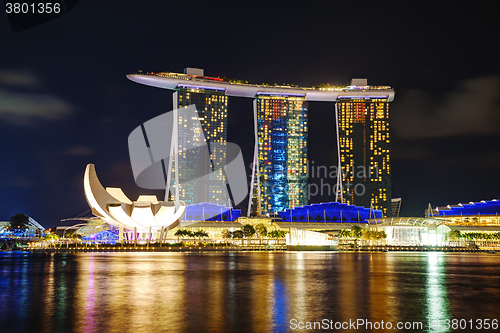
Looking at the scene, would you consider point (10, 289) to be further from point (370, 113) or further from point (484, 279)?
point (370, 113)

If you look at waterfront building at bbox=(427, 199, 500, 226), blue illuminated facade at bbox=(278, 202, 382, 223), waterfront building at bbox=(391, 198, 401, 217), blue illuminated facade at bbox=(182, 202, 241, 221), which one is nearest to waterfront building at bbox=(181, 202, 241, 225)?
blue illuminated facade at bbox=(182, 202, 241, 221)

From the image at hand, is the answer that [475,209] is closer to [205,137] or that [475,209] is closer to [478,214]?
[478,214]

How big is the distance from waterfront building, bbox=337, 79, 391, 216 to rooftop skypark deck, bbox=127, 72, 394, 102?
2.17 meters

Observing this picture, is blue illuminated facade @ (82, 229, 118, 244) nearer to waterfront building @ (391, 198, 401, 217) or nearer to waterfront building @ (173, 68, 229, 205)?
waterfront building @ (173, 68, 229, 205)

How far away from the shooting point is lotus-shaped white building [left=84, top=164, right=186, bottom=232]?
288 ft

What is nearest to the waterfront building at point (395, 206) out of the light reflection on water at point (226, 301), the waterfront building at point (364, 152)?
the waterfront building at point (364, 152)

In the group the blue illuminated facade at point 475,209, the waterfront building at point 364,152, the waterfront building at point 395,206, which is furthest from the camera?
the waterfront building at point 364,152

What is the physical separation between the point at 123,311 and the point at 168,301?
285 centimetres

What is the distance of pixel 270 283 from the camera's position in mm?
29234

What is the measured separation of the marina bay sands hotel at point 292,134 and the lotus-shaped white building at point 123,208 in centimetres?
5973

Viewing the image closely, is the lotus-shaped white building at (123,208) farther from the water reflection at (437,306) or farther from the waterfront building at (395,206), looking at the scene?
the waterfront building at (395,206)

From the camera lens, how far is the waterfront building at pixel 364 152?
16200 cm

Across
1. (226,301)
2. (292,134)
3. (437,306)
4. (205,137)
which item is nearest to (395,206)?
(292,134)

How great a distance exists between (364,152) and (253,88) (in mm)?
42789
